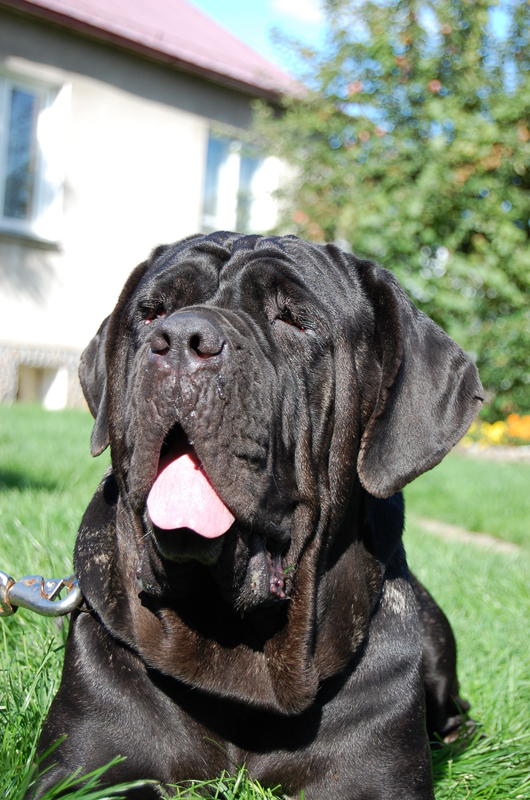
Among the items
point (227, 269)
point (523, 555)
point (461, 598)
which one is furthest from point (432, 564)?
point (227, 269)

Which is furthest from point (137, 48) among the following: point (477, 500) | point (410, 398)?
point (410, 398)

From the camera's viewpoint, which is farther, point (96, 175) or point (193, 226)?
point (193, 226)

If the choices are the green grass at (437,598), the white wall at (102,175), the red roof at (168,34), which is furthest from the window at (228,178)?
the green grass at (437,598)

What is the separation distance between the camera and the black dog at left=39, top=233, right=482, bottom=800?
1993 mm

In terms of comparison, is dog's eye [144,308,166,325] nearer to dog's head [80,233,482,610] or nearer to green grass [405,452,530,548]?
dog's head [80,233,482,610]

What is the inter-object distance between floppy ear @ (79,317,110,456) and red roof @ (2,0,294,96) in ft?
30.4

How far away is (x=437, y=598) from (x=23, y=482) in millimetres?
2699

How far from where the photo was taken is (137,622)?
220 cm

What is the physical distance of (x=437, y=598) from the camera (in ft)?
13.3

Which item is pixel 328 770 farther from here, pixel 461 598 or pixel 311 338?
pixel 461 598

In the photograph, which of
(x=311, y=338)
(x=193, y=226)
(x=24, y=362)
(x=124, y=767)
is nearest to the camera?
(x=124, y=767)

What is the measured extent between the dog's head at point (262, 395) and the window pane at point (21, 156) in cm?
930

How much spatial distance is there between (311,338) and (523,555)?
3.70m

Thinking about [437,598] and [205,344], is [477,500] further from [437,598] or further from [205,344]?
[205,344]
